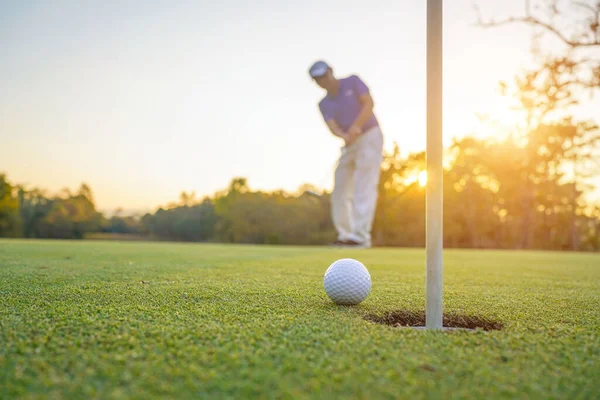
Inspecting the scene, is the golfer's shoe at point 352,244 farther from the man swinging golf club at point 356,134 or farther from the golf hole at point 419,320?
the golf hole at point 419,320

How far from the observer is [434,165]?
2094 millimetres

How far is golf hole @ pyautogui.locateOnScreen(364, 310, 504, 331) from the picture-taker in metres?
2.45

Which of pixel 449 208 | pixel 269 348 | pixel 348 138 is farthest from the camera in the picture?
pixel 449 208

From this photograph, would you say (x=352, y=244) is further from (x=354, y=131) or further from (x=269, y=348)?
(x=269, y=348)

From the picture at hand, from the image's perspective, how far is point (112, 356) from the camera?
1531 millimetres

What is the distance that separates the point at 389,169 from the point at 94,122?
22.1m

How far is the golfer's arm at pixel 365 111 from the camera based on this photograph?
310 inches

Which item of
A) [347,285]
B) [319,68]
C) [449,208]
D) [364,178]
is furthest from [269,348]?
[449,208]

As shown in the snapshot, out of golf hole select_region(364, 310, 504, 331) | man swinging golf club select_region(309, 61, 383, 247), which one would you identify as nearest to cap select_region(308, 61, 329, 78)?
man swinging golf club select_region(309, 61, 383, 247)

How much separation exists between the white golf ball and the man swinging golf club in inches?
206

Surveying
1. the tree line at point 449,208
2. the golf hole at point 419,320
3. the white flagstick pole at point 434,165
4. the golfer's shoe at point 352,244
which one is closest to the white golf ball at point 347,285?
the golf hole at point 419,320

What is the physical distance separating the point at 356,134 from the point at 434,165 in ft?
19.6

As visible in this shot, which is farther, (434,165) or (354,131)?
(354,131)

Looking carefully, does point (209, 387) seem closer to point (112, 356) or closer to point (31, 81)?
point (112, 356)
